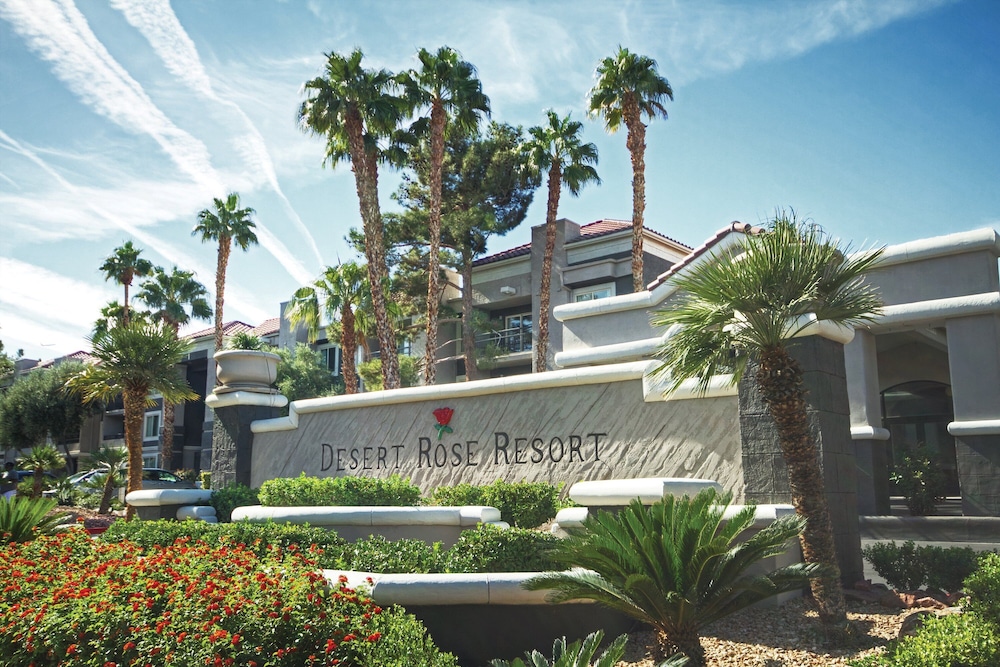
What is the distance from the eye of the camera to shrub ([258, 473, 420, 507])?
42.5 feet

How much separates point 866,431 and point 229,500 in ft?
40.0

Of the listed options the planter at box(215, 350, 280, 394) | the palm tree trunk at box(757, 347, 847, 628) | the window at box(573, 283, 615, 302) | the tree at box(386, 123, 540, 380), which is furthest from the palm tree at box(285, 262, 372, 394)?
the palm tree trunk at box(757, 347, 847, 628)

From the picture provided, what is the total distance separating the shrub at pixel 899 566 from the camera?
1015cm

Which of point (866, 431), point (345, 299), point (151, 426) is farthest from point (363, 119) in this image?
point (151, 426)

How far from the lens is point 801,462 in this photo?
335 inches

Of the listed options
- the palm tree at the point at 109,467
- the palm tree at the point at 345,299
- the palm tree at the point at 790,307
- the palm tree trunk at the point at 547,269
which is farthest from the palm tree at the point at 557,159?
the palm tree at the point at 790,307

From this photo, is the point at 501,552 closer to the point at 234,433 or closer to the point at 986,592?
the point at 986,592

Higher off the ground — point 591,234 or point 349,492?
point 591,234

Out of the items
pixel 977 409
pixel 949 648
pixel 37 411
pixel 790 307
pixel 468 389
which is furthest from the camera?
pixel 37 411

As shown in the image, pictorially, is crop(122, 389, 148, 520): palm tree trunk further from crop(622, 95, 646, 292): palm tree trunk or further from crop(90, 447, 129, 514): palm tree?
crop(622, 95, 646, 292): palm tree trunk

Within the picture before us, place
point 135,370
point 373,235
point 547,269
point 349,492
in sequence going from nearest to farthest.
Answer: point 349,492 < point 135,370 < point 373,235 < point 547,269

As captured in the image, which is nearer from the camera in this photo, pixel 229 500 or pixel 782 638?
pixel 782 638

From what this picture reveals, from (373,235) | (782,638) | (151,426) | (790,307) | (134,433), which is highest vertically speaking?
(373,235)

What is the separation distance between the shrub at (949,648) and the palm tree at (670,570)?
1.23m
